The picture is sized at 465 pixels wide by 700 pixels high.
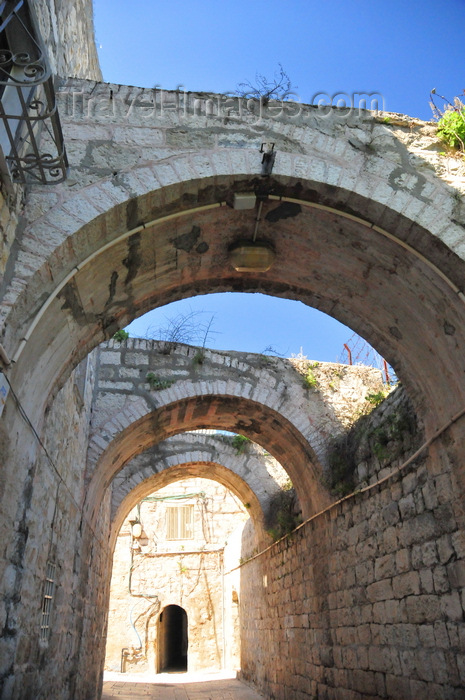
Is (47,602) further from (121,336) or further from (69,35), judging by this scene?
(69,35)

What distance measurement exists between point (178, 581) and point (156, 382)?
11.8 m

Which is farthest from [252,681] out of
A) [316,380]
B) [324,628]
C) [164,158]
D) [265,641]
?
[164,158]

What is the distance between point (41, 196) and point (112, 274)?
82 cm

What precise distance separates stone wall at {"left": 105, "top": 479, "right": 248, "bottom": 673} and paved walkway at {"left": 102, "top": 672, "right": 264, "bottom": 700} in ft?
2.65

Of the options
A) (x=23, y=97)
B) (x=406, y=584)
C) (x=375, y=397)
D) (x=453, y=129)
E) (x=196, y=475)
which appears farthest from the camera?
(x=196, y=475)

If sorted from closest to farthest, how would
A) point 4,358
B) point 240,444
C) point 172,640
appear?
point 4,358, point 240,444, point 172,640

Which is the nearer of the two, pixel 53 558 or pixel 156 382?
pixel 53 558

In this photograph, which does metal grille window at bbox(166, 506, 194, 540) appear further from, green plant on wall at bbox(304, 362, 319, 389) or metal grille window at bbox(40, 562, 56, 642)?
metal grille window at bbox(40, 562, 56, 642)

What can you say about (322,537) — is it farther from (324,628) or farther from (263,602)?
(263,602)

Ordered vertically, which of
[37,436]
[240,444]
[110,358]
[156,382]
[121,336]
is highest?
[121,336]

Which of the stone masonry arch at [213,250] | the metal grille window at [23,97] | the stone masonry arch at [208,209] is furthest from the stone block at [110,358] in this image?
the metal grille window at [23,97]

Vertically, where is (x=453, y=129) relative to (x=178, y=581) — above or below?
above

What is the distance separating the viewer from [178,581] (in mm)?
17359

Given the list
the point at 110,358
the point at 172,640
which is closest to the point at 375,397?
the point at 110,358
